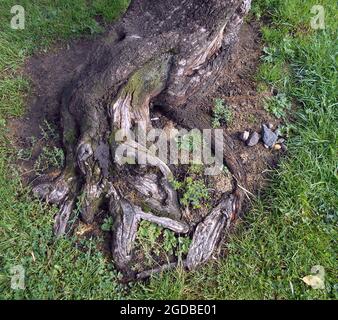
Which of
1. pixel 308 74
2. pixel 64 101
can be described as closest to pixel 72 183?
pixel 64 101

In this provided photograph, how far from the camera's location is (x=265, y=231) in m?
2.98

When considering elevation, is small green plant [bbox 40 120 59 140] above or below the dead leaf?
above

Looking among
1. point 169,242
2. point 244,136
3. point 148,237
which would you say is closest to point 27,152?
point 148,237

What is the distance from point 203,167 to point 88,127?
939mm

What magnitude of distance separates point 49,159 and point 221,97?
1.56m

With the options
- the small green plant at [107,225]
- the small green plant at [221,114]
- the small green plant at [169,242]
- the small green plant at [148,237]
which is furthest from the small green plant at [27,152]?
the small green plant at [221,114]

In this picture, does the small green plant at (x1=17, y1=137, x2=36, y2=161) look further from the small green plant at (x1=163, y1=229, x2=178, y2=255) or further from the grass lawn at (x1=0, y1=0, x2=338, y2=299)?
the small green plant at (x1=163, y1=229, x2=178, y2=255)

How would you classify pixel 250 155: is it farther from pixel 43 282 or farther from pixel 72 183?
pixel 43 282

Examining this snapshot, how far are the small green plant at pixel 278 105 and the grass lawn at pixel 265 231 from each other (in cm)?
7

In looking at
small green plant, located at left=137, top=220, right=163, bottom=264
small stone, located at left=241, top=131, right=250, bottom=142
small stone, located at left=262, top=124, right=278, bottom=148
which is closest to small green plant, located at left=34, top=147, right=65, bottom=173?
small green plant, located at left=137, top=220, right=163, bottom=264

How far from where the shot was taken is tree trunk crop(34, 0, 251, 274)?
2.88m

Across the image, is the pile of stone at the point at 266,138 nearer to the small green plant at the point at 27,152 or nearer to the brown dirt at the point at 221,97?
the brown dirt at the point at 221,97

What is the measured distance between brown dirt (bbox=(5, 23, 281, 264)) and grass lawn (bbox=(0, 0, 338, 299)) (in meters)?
0.10

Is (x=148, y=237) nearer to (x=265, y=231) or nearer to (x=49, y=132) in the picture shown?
(x=265, y=231)
